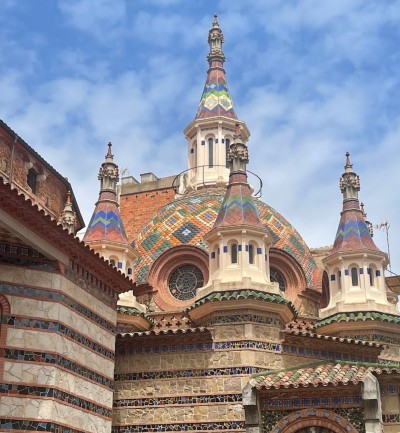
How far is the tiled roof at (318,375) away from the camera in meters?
14.8

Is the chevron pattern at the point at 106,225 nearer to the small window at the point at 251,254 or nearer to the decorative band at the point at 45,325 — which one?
the small window at the point at 251,254

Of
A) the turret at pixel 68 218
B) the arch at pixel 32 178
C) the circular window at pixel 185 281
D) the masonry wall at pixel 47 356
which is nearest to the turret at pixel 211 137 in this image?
the circular window at pixel 185 281

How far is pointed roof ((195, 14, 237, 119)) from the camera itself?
28.4 m

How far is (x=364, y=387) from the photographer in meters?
14.4

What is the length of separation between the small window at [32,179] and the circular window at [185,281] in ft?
15.9

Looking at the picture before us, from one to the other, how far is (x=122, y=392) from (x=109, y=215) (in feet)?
22.9

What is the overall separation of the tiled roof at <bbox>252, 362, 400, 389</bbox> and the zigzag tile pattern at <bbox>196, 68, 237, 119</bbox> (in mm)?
13708

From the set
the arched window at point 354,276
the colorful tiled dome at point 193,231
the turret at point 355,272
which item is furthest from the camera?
the colorful tiled dome at point 193,231

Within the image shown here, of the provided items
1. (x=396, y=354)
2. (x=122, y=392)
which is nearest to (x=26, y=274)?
(x=122, y=392)

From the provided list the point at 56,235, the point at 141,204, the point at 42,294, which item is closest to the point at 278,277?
the point at 56,235

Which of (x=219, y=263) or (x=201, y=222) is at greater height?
(x=201, y=222)

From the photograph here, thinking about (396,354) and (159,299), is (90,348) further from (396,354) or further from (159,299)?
(396,354)

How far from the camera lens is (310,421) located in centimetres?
1488

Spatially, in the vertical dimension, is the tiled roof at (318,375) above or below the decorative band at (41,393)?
above
